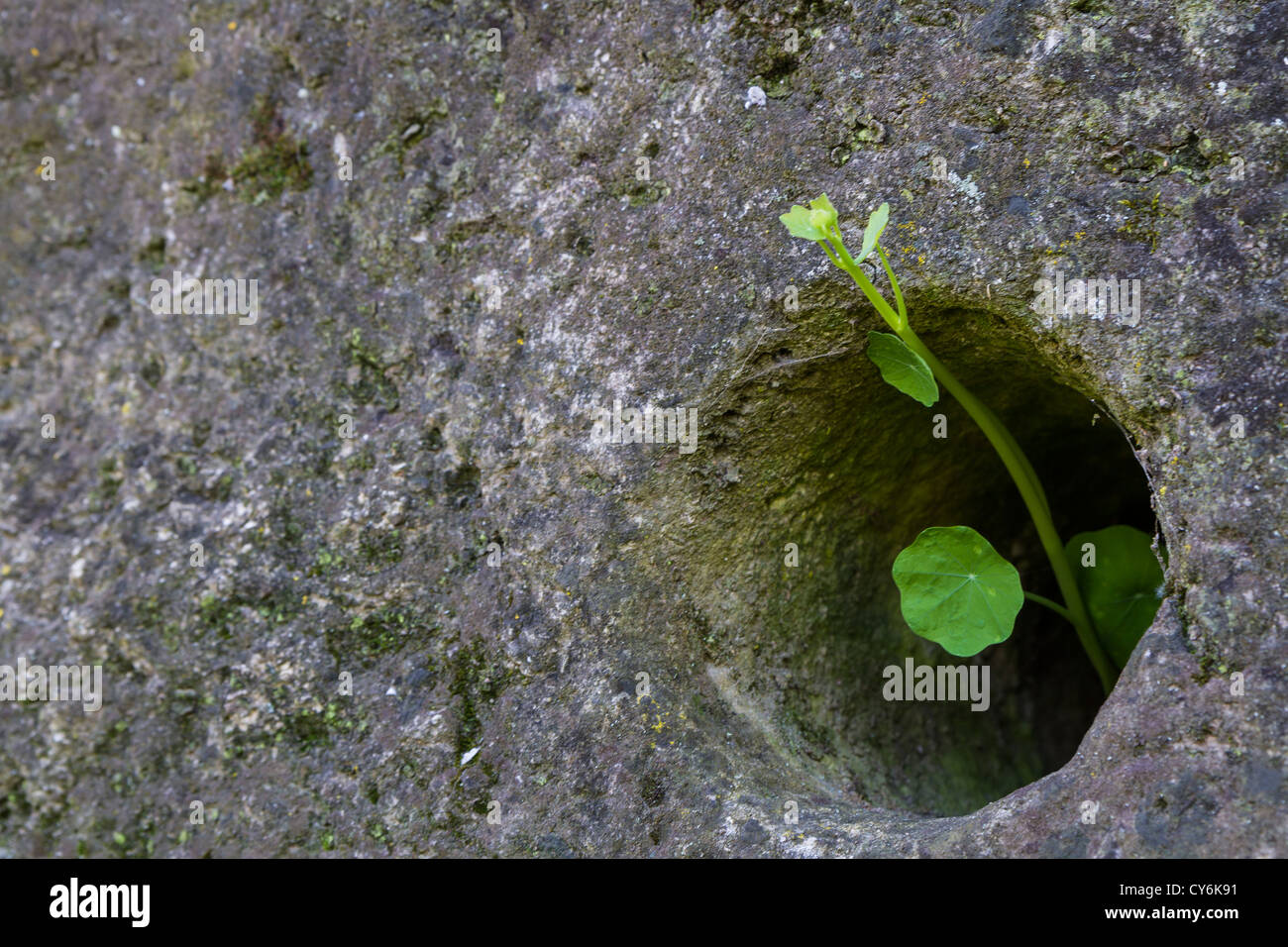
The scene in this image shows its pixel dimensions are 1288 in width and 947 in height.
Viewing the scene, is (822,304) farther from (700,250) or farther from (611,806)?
(611,806)

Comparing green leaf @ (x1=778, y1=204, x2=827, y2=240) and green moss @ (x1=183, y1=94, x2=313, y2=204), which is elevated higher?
green moss @ (x1=183, y1=94, x2=313, y2=204)

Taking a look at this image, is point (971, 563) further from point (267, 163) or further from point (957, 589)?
point (267, 163)

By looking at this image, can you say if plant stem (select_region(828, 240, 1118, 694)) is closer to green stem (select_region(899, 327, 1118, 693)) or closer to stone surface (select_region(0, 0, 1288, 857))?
green stem (select_region(899, 327, 1118, 693))

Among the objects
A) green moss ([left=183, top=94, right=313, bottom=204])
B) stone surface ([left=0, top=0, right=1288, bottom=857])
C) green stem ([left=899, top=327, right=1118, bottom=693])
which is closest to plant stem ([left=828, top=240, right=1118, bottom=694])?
green stem ([left=899, top=327, right=1118, bottom=693])

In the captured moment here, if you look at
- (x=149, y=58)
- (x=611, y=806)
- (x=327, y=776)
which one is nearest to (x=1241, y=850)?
(x=611, y=806)

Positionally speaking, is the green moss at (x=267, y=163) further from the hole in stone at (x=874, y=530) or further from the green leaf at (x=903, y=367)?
the green leaf at (x=903, y=367)

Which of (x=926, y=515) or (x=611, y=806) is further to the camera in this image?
(x=926, y=515)
